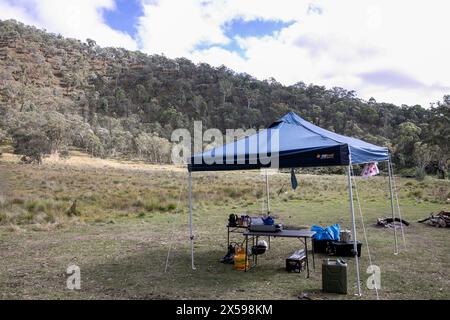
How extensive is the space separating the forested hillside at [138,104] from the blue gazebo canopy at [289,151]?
43859 millimetres

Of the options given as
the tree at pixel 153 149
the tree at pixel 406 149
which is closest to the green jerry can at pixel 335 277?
the tree at pixel 406 149

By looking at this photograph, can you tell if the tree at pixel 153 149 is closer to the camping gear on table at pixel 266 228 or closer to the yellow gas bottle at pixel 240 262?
the yellow gas bottle at pixel 240 262

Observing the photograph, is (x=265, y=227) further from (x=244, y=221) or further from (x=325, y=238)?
(x=325, y=238)

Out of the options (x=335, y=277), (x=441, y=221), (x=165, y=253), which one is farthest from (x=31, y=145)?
(x=335, y=277)

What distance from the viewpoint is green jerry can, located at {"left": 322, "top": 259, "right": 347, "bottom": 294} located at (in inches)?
215

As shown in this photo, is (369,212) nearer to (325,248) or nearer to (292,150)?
(325,248)

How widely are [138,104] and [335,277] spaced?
9097 centimetres

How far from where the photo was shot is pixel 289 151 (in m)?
6.26

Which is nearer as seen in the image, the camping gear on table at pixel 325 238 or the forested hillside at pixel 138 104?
the camping gear on table at pixel 325 238

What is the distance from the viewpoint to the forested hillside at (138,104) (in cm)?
5678

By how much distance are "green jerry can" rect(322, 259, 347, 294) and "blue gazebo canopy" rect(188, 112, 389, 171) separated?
55.5 inches

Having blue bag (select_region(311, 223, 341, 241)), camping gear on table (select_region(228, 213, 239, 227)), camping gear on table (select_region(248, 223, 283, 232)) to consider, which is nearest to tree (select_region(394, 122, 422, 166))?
blue bag (select_region(311, 223, 341, 241))

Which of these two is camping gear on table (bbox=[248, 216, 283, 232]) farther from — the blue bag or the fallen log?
the fallen log
